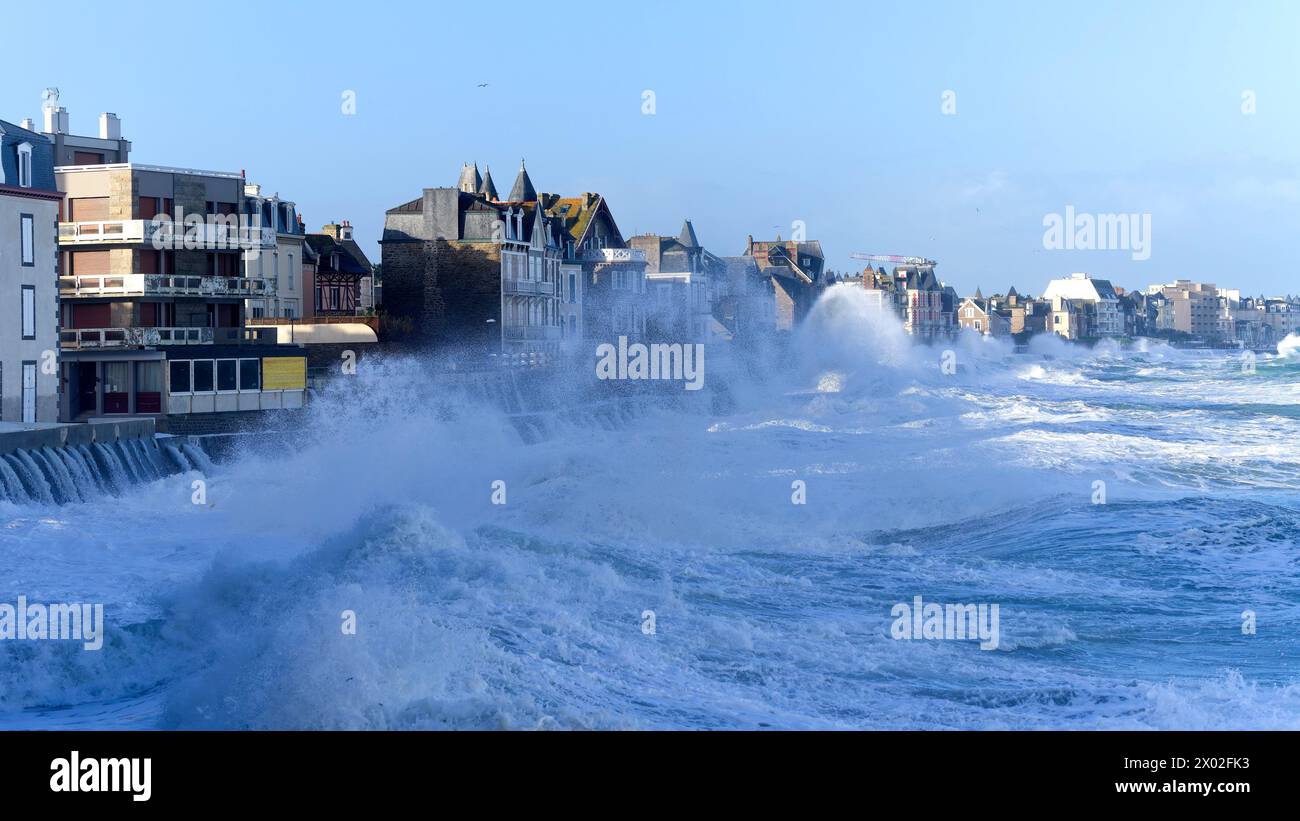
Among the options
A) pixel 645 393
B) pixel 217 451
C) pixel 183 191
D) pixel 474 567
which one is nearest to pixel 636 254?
pixel 645 393

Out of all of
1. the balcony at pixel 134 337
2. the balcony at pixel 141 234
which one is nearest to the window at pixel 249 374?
the balcony at pixel 134 337

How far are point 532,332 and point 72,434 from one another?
1351 inches

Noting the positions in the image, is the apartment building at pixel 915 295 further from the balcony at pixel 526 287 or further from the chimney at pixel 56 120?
the chimney at pixel 56 120

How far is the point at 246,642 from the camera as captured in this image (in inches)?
557

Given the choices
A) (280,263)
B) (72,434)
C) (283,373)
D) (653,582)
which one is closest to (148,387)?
(283,373)

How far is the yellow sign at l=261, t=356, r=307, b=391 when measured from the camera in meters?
39.1

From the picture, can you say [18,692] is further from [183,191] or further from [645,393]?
[645,393]

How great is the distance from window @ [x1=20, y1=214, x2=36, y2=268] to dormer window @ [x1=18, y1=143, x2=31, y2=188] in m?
0.84

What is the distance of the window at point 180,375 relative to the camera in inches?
1465

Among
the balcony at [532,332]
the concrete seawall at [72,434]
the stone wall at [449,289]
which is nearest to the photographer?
the concrete seawall at [72,434]

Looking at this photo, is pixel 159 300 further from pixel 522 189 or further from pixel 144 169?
pixel 522 189

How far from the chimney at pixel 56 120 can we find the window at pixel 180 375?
12.5m
